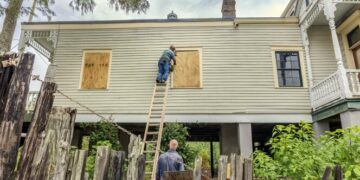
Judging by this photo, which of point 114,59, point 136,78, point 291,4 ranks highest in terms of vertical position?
point 291,4

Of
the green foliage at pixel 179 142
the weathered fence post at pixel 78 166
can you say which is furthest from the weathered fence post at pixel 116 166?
the green foliage at pixel 179 142

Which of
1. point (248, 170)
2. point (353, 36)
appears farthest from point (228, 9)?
point (248, 170)

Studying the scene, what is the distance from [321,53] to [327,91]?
2315mm

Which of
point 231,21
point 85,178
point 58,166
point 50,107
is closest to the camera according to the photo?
point 50,107

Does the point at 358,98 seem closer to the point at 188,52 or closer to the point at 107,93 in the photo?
the point at 188,52

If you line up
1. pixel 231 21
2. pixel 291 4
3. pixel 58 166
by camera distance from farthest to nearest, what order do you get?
pixel 291 4
pixel 231 21
pixel 58 166

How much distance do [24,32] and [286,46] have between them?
10574mm

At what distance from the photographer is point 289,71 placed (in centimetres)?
1050

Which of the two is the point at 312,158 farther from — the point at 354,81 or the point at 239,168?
the point at 354,81

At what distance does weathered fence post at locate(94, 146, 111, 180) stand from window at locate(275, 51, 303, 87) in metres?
9.08

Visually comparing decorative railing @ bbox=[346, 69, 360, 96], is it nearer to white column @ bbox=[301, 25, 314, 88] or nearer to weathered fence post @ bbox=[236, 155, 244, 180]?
white column @ bbox=[301, 25, 314, 88]

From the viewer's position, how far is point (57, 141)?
2236 millimetres

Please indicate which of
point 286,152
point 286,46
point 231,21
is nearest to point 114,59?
point 231,21

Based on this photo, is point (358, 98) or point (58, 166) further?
point (358, 98)
